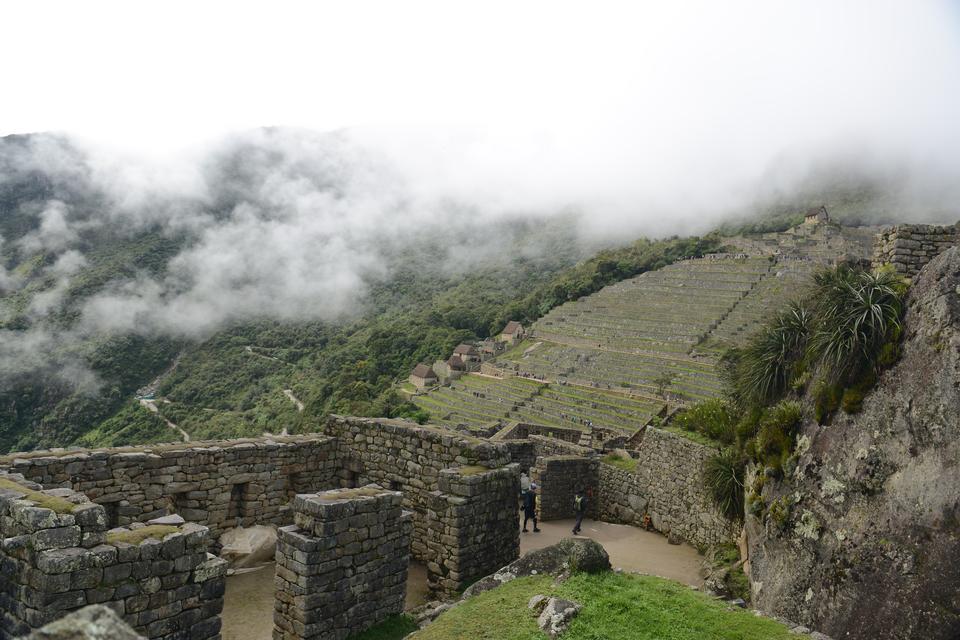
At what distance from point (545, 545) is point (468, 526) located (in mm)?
4700

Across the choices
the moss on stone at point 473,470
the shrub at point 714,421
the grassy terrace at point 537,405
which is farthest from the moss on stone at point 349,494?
the grassy terrace at point 537,405

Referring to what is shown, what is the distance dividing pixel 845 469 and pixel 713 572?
3.60 meters

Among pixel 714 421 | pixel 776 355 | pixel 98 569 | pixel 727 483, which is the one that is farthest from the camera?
pixel 714 421

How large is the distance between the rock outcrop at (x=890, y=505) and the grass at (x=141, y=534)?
713cm

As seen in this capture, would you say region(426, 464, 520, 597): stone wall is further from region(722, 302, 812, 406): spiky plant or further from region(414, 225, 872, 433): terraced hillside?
region(414, 225, 872, 433): terraced hillside

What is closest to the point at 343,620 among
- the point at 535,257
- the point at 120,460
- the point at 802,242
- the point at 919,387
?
the point at 120,460

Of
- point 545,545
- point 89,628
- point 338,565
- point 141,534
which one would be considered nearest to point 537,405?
point 545,545

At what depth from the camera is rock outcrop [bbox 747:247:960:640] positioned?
571cm

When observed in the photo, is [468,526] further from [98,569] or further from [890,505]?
[890,505]

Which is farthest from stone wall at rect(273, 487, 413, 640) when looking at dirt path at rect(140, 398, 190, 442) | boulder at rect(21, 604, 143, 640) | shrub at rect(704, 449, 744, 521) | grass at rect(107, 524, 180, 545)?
dirt path at rect(140, 398, 190, 442)

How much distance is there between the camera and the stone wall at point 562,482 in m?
14.3

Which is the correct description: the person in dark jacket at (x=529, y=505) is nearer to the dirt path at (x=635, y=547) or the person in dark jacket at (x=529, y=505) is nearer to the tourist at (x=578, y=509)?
the dirt path at (x=635, y=547)

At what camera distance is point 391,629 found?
655 cm

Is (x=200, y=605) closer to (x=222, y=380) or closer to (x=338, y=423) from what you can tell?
(x=338, y=423)
